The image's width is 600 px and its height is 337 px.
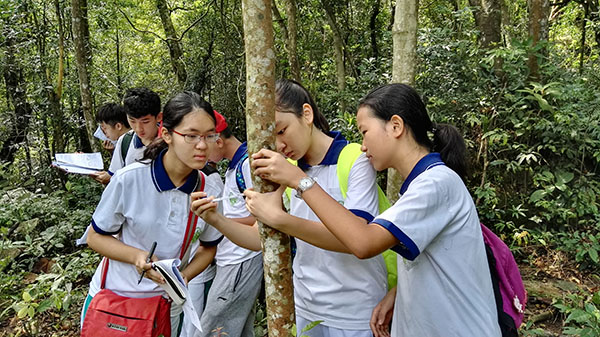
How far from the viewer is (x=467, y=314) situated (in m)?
1.65

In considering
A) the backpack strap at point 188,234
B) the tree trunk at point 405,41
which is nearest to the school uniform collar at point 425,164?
the backpack strap at point 188,234

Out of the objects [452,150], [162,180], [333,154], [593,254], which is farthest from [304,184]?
[593,254]

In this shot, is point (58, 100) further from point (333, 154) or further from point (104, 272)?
point (333, 154)

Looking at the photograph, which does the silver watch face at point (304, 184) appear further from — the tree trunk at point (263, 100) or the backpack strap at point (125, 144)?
the backpack strap at point (125, 144)

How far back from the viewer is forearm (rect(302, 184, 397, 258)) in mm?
1508

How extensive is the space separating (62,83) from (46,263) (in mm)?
4792

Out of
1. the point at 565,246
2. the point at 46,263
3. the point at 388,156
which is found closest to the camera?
the point at 388,156

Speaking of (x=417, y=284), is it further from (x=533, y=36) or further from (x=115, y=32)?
(x=115, y=32)

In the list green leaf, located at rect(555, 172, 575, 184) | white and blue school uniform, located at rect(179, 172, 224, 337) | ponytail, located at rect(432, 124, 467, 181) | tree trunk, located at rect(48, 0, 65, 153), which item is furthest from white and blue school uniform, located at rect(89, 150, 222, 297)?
tree trunk, located at rect(48, 0, 65, 153)

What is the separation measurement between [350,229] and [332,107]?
6.37 m

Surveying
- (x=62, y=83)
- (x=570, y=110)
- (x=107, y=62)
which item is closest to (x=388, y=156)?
(x=570, y=110)

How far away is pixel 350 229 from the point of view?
4.96 ft

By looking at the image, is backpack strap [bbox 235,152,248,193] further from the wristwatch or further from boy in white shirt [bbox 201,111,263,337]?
the wristwatch

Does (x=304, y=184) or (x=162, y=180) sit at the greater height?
(x=304, y=184)
